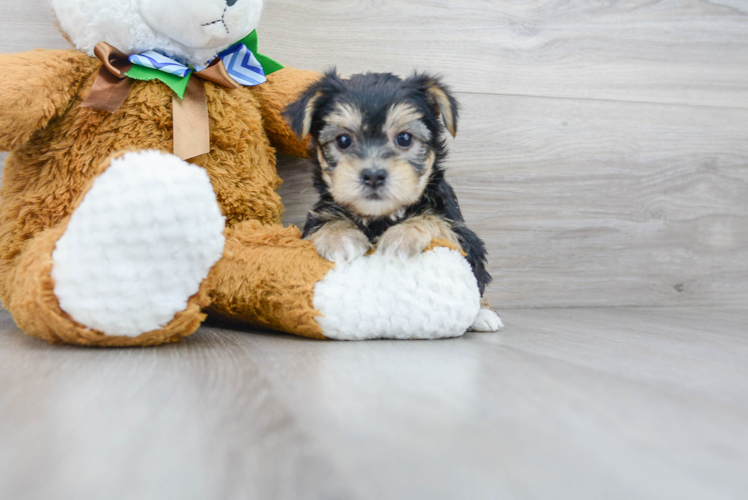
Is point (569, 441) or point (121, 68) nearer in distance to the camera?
point (569, 441)

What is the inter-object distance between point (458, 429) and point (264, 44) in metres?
1.80

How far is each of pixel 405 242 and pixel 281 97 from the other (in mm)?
794

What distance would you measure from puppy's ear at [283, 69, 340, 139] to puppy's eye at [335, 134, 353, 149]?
115 millimetres

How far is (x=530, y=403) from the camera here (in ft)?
3.17

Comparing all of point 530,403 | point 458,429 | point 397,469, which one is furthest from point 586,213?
point 397,469

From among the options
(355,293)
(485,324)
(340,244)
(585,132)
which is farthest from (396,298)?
(585,132)

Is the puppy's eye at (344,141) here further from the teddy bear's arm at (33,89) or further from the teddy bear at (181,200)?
the teddy bear's arm at (33,89)

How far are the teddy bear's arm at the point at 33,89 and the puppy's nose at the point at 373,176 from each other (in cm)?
89

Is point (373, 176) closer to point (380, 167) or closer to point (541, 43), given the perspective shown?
point (380, 167)

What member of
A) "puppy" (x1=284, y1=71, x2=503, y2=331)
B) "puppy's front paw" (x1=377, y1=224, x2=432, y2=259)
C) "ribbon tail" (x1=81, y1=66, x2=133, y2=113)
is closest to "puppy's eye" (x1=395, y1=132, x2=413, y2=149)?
"puppy" (x1=284, y1=71, x2=503, y2=331)

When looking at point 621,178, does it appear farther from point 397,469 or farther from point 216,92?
point 397,469

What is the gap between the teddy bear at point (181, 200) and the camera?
1.23m

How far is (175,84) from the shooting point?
163 centimetres

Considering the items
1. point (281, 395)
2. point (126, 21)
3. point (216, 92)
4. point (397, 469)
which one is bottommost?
point (281, 395)
